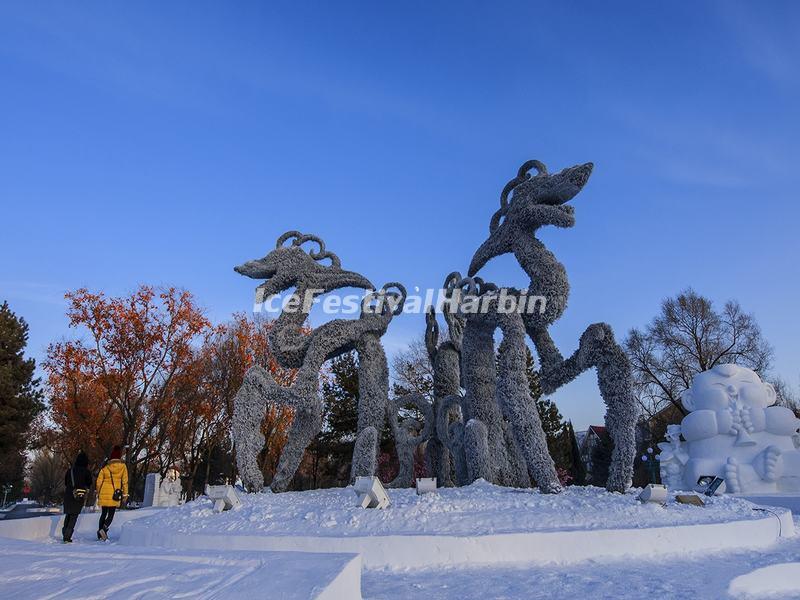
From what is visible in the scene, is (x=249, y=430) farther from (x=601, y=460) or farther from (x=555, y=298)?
(x=601, y=460)

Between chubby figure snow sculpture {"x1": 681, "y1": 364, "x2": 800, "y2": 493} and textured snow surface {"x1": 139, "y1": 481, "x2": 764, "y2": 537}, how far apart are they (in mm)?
6981

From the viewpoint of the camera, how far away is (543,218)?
8945mm

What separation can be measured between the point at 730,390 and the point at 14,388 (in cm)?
2449

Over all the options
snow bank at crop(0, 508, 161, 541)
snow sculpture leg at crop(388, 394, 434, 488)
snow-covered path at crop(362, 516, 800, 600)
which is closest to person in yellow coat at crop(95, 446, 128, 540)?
snow bank at crop(0, 508, 161, 541)

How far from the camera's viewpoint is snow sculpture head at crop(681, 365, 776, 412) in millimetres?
14203

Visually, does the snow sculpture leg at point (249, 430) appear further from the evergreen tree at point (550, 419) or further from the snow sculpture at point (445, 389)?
the evergreen tree at point (550, 419)

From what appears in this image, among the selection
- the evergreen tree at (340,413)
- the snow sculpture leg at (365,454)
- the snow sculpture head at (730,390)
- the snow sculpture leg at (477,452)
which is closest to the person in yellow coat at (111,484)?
the snow sculpture leg at (365,454)

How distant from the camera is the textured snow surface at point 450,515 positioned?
6164 mm

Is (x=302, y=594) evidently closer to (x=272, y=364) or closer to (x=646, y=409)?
(x=272, y=364)

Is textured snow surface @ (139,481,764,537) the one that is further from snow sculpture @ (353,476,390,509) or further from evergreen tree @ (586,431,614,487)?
evergreen tree @ (586,431,614,487)

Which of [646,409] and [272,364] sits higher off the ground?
[272,364]

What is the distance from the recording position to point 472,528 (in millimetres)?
6031

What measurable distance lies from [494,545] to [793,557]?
3246mm

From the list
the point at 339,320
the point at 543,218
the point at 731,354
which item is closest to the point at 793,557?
the point at 543,218
